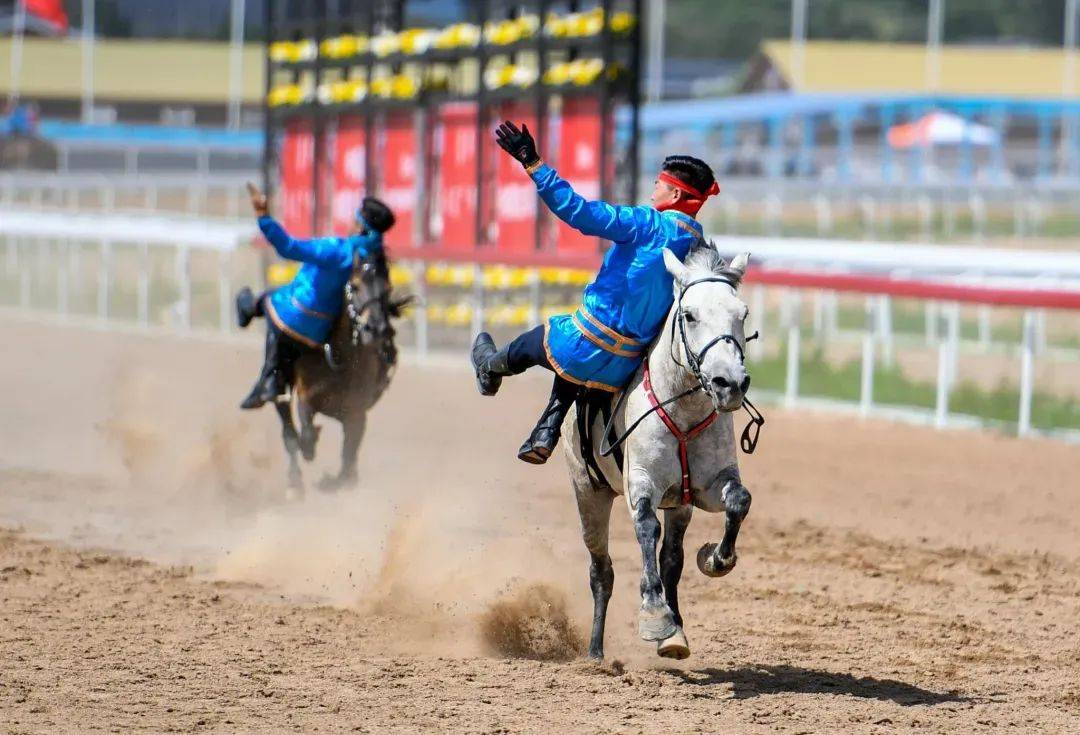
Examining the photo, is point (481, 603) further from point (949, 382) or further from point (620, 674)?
point (949, 382)

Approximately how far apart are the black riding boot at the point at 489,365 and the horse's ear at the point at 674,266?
1.22 m

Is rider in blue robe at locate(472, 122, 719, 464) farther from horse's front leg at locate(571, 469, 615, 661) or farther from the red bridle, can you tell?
horse's front leg at locate(571, 469, 615, 661)

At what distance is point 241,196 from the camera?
3572 centimetres

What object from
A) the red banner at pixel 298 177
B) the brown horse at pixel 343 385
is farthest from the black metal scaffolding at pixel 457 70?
the brown horse at pixel 343 385

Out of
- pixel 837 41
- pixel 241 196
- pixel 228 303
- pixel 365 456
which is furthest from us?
pixel 837 41

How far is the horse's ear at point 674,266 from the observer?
6.40 m

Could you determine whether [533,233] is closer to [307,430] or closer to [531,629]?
[307,430]

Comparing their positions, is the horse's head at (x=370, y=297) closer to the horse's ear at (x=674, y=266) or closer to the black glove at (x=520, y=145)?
the black glove at (x=520, y=145)

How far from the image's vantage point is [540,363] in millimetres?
7301

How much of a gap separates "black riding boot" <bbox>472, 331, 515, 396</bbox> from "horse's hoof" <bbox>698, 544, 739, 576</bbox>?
1.28 metres

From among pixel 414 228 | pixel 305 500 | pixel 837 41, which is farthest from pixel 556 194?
pixel 837 41

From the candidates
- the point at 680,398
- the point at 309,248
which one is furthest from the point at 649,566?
the point at 309,248

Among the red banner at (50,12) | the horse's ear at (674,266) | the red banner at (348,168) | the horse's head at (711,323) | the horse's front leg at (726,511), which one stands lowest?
the horse's front leg at (726,511)

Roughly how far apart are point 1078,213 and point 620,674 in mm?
26267
